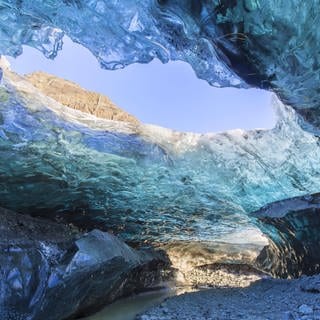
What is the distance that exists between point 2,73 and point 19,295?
193cm

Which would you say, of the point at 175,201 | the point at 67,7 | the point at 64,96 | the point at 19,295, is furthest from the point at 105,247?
the point at 67,7

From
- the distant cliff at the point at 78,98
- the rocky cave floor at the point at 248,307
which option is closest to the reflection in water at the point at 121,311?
the rocky cave floor at the point at 248,307

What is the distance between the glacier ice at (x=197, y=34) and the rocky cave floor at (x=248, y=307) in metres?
2.00

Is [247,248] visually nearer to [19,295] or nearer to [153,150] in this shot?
[153,150]

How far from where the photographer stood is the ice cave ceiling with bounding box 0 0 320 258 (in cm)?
269

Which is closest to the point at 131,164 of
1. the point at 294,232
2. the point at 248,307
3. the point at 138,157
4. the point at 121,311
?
the point at 138,157

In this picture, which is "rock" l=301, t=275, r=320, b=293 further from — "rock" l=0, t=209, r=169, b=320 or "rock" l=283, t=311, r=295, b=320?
"rock" l=0, t=209, r=169, b=320

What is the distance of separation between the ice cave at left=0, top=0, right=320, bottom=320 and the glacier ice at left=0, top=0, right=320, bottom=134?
0.01m

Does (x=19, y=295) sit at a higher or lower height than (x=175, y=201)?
lower

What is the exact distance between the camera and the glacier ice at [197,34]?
2.55 metres

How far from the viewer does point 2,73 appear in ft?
10.8

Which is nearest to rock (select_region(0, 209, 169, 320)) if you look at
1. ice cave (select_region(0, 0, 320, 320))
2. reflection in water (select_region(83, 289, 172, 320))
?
ice cave (select_region(0, 0, 320, 320))

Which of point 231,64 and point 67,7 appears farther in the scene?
point 231,64

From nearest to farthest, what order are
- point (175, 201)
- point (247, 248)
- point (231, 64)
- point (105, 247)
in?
point (231, 64)
point (105, 247)
point (175, 201)
point (247, 248)
